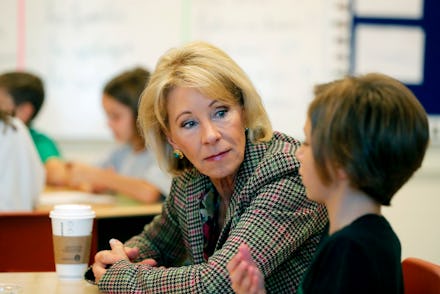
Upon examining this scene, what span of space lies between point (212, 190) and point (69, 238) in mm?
412

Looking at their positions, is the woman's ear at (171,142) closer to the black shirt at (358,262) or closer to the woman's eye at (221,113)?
the woman's eye at (221,113)

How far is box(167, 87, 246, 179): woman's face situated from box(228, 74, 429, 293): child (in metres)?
0.55

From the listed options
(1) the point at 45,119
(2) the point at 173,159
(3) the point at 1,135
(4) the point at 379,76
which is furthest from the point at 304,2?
(4) the point at 379,76

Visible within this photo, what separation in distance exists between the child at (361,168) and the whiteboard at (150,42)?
3.43 meters

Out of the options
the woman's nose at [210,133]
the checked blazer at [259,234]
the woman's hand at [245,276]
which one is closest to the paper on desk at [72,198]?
the checked blazer at [259,234]

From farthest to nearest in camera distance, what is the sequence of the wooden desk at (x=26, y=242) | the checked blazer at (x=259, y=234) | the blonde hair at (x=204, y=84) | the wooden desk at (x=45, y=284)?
the wooden desk at (x=26, y=242), the blonde hair at (x=204, y=84), the wooden desk at (x=45, y=284), the checked blazer at (x=259, y=234)

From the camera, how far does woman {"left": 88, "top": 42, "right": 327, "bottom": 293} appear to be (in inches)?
68.8

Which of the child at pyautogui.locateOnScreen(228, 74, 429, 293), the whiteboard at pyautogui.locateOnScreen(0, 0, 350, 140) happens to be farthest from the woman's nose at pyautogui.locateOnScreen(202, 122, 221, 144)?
the whiteboard at pyautogui.locateOnScreen(0, 0, 350, 140)

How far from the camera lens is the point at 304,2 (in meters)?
→ 4.80

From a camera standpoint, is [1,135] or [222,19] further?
[222,19]

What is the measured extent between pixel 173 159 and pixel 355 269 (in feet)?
3.40

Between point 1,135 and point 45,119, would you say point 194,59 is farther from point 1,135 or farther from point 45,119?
point 45,119

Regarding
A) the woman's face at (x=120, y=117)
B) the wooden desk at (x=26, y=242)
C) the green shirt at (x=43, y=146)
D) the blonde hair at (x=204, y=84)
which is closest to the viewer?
the blonde hair at (x=204, y=84)

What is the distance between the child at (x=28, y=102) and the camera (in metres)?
4.38
